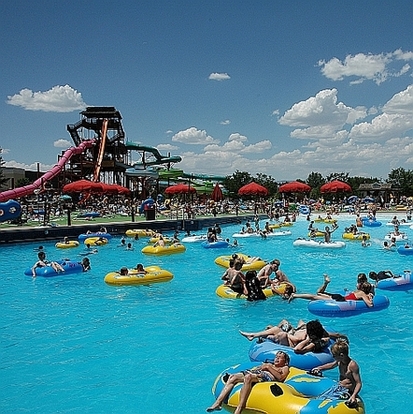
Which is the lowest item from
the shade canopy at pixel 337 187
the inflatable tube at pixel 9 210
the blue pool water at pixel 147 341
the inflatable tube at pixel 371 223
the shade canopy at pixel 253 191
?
the blue pool water at pixel 147 341

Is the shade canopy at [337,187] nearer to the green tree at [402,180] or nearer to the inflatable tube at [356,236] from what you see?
the inflatable tube at [356,236]

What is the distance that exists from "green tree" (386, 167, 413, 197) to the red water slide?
109 ft

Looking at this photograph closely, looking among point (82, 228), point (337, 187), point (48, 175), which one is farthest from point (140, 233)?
point (48, 175)

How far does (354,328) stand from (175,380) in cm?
357

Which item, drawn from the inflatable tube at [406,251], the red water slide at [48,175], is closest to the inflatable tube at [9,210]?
the red water slide at [48,175]

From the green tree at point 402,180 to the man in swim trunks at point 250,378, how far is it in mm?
49342

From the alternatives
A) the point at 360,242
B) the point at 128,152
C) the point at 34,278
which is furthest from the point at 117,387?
the point at 128,152

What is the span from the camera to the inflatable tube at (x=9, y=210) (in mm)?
20797

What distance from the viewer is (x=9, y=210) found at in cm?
2094

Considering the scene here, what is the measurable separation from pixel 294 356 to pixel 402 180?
50.6 metres

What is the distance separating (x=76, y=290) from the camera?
1153cm

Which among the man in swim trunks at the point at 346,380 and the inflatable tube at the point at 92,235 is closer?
the man in swim trunks at the point at 346,380

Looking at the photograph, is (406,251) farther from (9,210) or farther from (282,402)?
(9,210)

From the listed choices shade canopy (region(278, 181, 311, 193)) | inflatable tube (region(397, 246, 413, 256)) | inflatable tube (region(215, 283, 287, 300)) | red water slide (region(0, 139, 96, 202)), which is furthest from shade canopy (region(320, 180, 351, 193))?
inflatable tube (region(215, 283, 287, 300))
